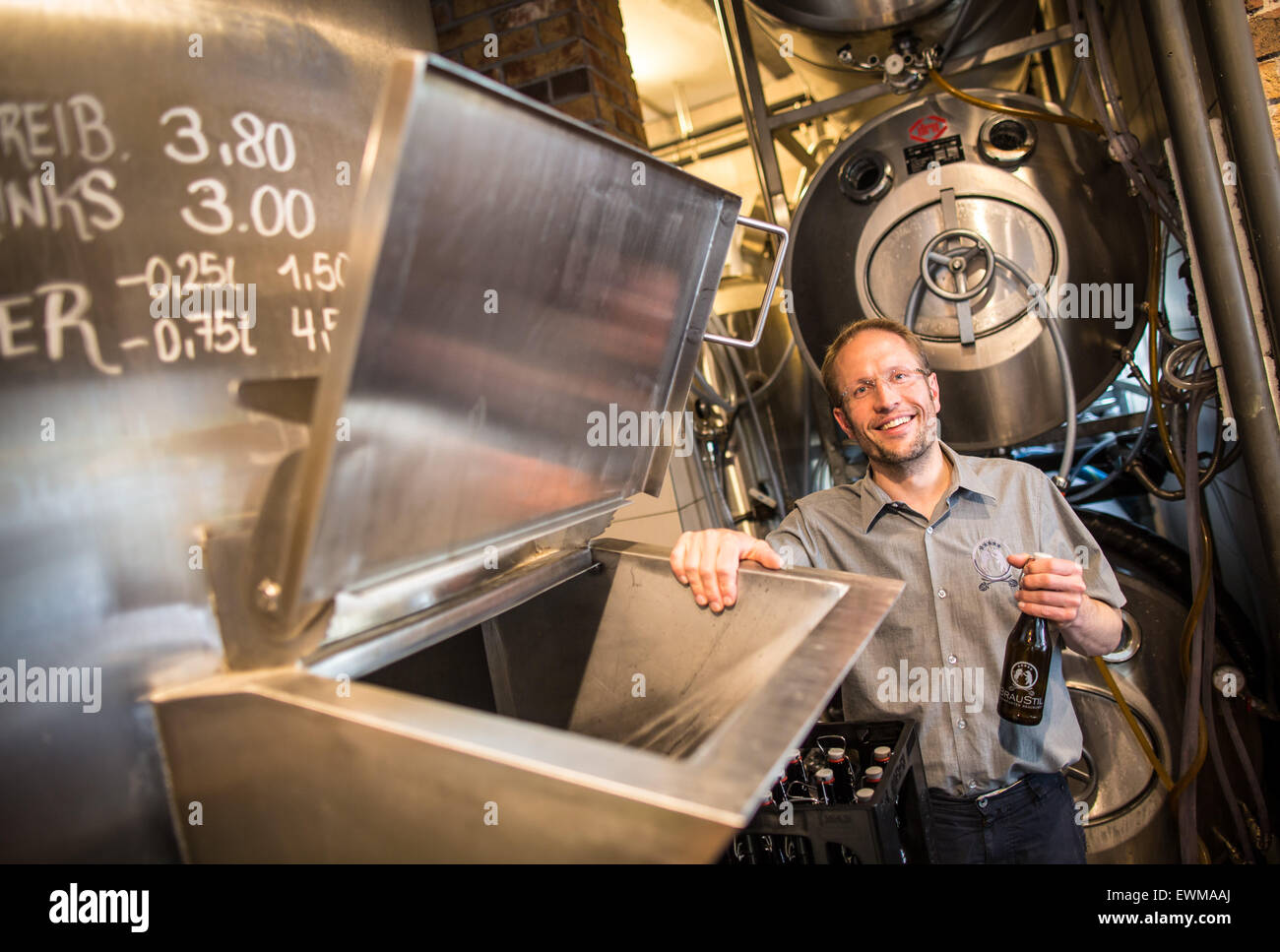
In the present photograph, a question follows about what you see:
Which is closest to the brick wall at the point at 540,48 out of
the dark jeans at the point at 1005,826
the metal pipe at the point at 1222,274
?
the metal pipe at the point at 1222,274

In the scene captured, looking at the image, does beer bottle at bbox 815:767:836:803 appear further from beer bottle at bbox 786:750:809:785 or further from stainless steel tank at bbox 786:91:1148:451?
stainless steel tank at bbox 786:91:1148:451

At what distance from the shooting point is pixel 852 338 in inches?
71.1

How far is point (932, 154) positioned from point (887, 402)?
2.96 ft

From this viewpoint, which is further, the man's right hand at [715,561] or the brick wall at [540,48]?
the brick wall at [540,48]

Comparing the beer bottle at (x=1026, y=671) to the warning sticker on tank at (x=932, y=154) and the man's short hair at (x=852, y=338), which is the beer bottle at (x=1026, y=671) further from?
the warning sticker on tank at (x=932, y=154)

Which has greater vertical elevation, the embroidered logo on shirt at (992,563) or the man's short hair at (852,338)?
the man's short hair at (852,338)

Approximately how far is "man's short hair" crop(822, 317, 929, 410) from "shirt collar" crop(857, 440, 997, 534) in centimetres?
20

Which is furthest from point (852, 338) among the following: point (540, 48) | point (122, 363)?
point (122, 363)

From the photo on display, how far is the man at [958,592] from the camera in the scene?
5.01 feet

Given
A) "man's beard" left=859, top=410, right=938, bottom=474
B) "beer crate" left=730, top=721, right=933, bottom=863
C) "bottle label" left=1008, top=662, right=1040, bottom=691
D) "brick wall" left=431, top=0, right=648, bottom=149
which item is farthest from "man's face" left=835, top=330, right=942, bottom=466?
"brick wall" left=431, top=0, right=648, bottom=149

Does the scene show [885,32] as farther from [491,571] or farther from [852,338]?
[491,571]

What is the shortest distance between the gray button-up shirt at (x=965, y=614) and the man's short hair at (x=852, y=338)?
0.23 metres

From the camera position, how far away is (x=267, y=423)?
3.42 ft

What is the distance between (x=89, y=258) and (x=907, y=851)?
145cm
